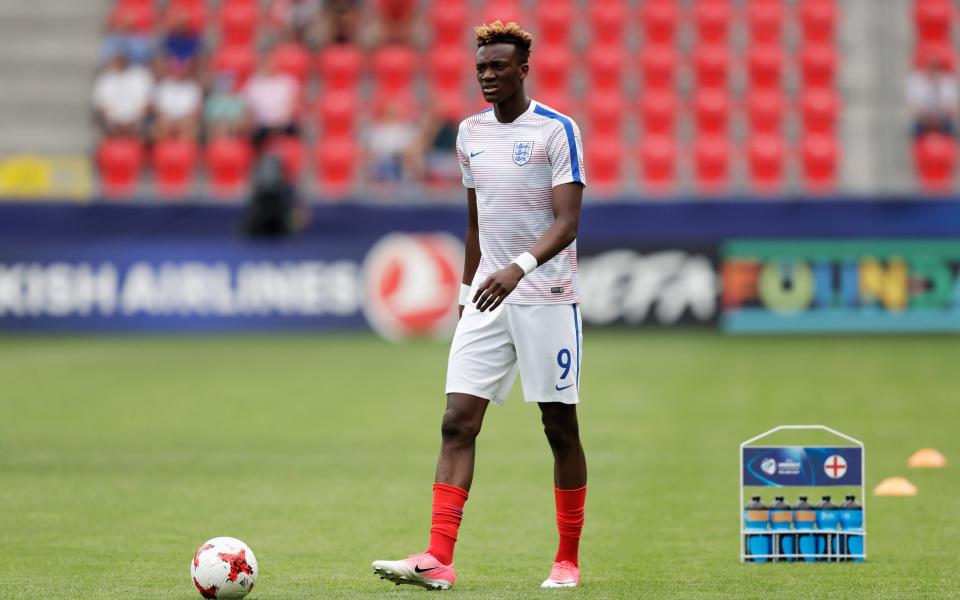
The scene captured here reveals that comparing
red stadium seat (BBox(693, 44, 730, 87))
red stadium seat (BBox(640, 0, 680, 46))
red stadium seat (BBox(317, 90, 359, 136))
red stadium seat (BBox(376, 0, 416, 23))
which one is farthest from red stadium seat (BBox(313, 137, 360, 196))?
red stadium seat (BBox(693, 44, 730, 87))

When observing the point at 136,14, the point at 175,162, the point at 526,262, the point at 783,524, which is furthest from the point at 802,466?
the point at 136,14

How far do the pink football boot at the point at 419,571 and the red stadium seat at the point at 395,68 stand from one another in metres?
18.6

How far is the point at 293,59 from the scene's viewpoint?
2453 cm

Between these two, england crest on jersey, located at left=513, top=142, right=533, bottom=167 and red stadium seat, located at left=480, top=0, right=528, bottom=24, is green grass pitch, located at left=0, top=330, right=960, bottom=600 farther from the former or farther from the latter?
red stadium seat, located at left=480, top=0, right=528, bottom=24

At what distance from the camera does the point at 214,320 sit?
20344 mm

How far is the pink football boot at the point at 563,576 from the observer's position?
21.4ft

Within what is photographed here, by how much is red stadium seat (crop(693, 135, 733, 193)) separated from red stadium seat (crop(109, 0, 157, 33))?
8566mm

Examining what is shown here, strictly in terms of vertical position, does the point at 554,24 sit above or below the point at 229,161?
above

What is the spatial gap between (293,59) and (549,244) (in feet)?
61.4

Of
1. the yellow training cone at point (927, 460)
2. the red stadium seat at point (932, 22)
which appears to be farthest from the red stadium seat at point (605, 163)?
the yellow training cone at point (927, 460)

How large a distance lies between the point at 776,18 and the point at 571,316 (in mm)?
18984

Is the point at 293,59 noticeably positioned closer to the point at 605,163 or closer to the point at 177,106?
the point at 177,106

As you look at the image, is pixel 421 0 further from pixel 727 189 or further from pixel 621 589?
pixel 621 589

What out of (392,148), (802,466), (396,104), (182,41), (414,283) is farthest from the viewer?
(182,41)
